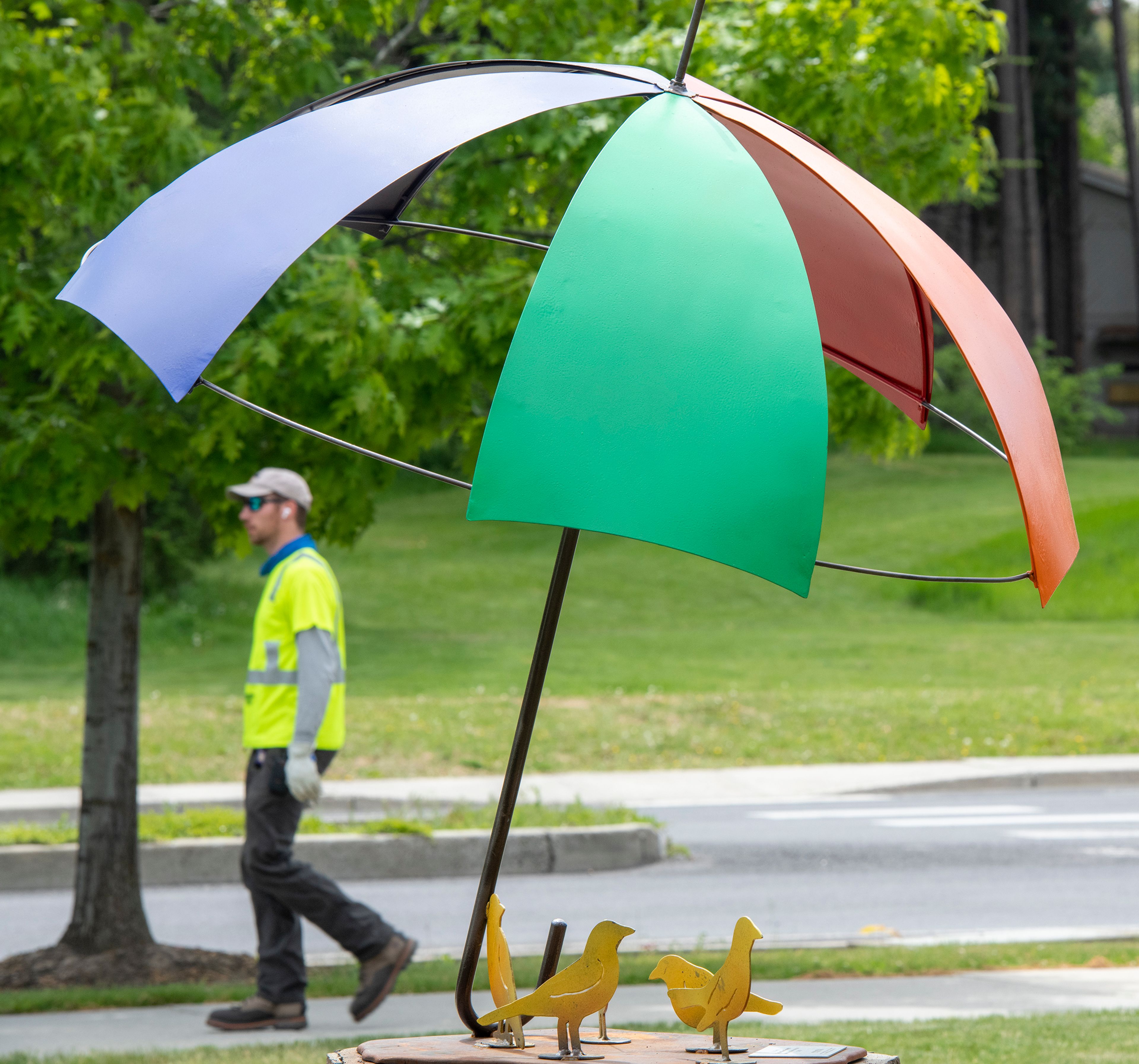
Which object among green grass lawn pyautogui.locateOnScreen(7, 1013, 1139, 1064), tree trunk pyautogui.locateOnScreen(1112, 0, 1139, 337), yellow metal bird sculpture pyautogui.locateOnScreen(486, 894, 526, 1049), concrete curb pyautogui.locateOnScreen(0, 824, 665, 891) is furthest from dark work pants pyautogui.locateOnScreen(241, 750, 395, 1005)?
tree trunk pyautogui.locateOnScreen(1112, 0, 1139, 337)

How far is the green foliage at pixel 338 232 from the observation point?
6.11m

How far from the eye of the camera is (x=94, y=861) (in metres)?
7.35

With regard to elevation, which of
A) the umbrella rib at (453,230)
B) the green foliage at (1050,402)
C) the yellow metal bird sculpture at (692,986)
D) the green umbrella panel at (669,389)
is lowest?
the yellow metal bird sculpture at (692,986)

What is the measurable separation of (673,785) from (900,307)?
10194 mm

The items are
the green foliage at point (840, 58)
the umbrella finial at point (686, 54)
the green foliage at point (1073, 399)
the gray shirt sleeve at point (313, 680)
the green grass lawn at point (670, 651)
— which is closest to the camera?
the umbrella finial at point (686, 54)

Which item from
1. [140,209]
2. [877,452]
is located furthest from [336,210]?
[877,452]

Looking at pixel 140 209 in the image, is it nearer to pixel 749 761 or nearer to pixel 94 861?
pixel 94 861

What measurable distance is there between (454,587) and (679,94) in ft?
86.4

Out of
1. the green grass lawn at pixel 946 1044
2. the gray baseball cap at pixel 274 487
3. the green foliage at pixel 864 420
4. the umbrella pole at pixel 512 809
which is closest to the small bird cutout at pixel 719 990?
the umbrella pole at pixel 512 809

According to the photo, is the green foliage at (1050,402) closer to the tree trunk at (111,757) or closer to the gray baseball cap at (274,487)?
the tree trunk at (111,757)

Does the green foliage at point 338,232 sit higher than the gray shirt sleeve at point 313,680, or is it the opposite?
the green foliage at point 338,232

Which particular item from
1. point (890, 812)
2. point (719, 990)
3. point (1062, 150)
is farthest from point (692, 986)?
point (1062, 150)

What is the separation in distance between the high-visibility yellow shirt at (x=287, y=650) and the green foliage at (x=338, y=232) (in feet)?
1.54

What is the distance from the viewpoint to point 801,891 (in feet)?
31.9
